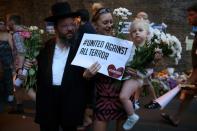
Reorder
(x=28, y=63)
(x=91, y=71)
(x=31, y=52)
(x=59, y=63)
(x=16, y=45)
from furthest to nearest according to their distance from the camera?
(x=16, y=45) < (x=31, y=52) < (x=28, y=63) < (x=59, y=63) < (x=91, y=71)

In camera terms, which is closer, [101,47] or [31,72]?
[101,47]

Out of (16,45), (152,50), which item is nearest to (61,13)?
(152,50)

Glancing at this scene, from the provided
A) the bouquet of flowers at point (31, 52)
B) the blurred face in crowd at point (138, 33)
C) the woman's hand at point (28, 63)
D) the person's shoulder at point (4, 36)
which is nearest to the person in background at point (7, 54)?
the person's shoulder at point (4, 36)

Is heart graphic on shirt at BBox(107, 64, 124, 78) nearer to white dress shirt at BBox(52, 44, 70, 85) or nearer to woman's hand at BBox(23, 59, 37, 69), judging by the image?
white dress shirt at BBox(52, 44, 70, 85)

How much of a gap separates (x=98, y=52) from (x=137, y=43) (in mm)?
802

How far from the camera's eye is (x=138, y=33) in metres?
6.15

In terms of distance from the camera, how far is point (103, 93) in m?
5.70

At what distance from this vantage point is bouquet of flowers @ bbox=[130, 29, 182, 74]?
5656 millimetres

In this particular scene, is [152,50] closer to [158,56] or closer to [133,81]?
[158,56]

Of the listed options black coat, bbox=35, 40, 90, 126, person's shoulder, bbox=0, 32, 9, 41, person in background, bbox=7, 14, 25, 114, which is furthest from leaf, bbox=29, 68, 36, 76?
person's shoulder, bbox=0, 32, 9, 41

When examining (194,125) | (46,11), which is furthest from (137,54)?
(46,11)

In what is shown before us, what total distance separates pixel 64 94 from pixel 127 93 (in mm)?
834

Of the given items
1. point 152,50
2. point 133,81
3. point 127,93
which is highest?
point 152,50

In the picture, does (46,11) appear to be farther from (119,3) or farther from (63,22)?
(63,22)
